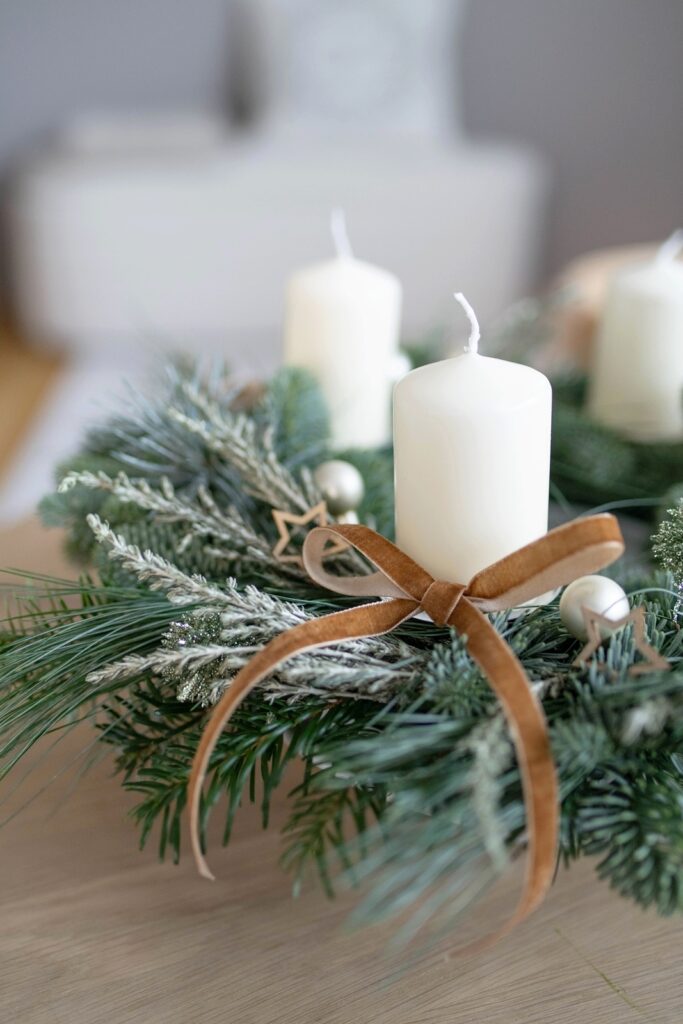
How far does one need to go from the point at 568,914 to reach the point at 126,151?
2246 mm

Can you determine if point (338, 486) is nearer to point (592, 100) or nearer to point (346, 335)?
point (346, 335)

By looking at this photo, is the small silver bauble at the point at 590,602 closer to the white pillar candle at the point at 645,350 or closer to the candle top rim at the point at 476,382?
the candle top rim at the point at 476,382

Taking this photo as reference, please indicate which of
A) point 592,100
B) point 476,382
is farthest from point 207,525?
point 592,100

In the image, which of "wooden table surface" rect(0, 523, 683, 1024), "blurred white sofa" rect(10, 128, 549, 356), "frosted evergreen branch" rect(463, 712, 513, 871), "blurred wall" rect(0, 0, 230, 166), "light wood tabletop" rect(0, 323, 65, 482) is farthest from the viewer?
"blurred wall" rect(0, 0, 230, 166)

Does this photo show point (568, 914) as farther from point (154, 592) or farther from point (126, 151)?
point (126, 151)

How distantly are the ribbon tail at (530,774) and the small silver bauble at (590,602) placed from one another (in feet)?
0.20

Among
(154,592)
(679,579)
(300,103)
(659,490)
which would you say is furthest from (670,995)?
(300,103)

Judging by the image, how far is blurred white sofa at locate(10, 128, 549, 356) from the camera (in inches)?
82.1

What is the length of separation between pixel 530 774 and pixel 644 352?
0.46 m

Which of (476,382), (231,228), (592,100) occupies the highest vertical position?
(476,382)

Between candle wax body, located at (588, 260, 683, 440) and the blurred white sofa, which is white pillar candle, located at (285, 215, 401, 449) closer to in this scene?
candle wax body, located at (588, 260, 683, 440)

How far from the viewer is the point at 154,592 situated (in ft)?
1.51

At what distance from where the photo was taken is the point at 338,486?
0.55 metres

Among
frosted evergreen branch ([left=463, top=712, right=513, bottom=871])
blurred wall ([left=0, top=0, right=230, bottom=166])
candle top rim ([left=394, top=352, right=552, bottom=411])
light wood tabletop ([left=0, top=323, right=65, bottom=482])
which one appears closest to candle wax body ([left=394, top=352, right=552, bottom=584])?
candle top rim ([left=394, top=352, right=552, bottom=411])
